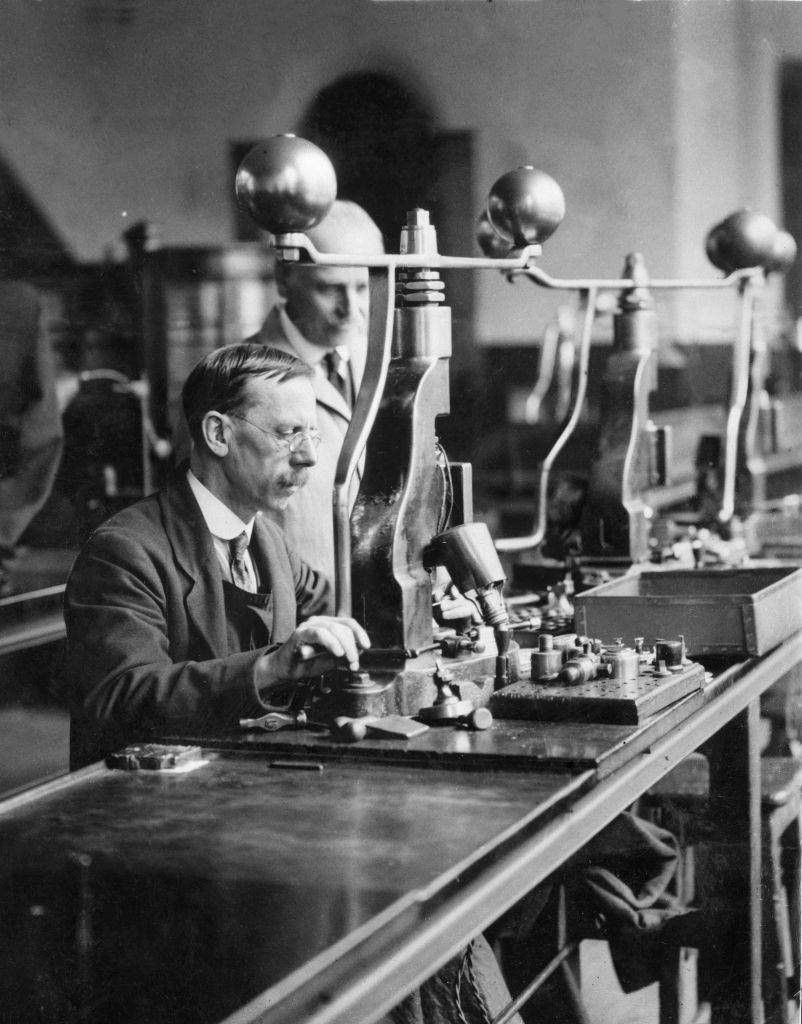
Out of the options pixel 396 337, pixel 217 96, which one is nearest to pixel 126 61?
pixel 217 96

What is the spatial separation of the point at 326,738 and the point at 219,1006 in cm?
77

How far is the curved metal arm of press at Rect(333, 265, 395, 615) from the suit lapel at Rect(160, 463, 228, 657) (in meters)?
0.34

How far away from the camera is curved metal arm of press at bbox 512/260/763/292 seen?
8.56ft

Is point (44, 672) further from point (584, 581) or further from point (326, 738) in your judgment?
point (326, 738)

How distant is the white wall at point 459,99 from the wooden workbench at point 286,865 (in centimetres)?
426

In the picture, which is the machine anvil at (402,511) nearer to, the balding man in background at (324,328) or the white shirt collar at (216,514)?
the white shirt collar at (216,514)

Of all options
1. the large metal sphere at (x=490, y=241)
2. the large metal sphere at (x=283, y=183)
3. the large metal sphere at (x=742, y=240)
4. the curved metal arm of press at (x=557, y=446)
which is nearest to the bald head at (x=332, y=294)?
the large metal sphere at (x=490, y=241)

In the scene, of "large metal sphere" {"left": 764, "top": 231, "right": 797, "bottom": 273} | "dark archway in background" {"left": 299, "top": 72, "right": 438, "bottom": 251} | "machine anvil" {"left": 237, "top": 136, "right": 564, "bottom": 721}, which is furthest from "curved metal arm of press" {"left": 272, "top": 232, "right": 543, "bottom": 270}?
"dark archway in background" {"left": 299, "top": 72, "right": 438, "bottom": 251}

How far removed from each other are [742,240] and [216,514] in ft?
5.87

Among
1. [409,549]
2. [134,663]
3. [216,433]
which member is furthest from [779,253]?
[134,663]

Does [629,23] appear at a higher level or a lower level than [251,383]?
higher

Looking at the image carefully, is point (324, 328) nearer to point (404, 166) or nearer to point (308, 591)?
point (308, 591)

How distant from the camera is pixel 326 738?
1979 millimetres

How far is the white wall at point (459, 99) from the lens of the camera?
18.7 feet
